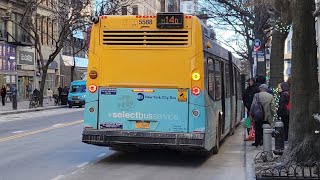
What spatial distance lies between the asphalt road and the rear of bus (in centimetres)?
58

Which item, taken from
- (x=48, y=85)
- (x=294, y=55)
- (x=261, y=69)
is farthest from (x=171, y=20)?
(x=48, y=85)

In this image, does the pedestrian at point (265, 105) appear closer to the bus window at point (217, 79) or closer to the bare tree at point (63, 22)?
the bus window at point (217, 79)

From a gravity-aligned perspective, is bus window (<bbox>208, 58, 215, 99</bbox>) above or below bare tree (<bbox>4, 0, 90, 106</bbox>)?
below

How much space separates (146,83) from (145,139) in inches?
46.4

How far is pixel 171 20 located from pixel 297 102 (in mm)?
3131

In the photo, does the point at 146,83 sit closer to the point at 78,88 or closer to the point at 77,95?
the point at 77,95

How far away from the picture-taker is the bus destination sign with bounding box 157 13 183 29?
10.6 meters

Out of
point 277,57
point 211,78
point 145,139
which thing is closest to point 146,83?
point 145,139

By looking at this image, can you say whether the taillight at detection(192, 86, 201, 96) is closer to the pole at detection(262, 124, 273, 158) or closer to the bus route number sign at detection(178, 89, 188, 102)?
the bus route number sign at detection(178, 89, 188, 102)

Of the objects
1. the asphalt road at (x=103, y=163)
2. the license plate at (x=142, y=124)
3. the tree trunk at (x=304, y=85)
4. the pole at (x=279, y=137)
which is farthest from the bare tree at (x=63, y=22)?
the tree trunk at (x=304, y=85)

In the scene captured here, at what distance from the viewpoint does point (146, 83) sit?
35.0 feet

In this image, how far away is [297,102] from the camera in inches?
366

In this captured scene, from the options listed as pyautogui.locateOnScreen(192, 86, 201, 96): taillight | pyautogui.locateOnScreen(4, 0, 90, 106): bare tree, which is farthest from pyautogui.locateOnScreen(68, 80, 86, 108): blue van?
pyautogui.locateOnScreen(192, 86, 201, 96): taillight

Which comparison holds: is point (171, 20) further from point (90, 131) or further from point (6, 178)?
point (6, 178)
